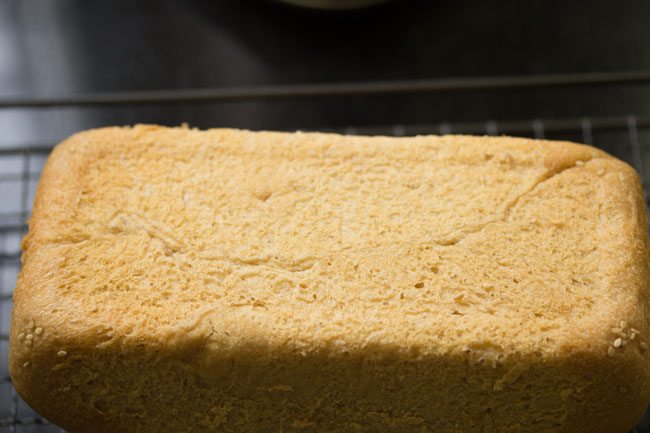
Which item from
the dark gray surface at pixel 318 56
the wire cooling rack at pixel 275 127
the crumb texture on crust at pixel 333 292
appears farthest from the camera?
the dark gray surface at pixel 318 56

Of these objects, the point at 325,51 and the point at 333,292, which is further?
the point at 325,51

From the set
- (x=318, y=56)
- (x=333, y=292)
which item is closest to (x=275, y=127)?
(x=318, y=56)

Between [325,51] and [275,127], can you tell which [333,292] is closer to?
[275,127]

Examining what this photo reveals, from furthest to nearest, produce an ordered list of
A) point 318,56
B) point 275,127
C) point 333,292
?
point 318,56 < point 275,127 < point 333,292

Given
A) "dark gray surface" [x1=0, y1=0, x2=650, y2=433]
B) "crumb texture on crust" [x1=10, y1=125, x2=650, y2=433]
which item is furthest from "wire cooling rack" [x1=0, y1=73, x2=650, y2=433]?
"crumb texture on crust" [x1=10, y1=125, x2=650, y2=433]

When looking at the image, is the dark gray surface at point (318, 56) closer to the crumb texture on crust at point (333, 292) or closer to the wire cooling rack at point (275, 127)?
the wire cooling rack at point (275, 127)

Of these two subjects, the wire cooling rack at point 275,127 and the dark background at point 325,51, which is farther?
the dark background at point 325,51

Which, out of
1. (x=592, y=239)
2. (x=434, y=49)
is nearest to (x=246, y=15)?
(x=434, y=49)

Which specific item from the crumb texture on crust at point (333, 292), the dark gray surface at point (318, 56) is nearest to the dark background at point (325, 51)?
the dark gray surface at point (318, 56)
